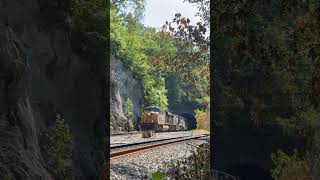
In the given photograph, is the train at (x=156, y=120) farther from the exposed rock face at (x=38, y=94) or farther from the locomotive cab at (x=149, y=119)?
the exposed rock face at (x=38, y=94)

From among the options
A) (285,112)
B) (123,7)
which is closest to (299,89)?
(285,112)

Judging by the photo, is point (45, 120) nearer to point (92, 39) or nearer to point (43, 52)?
point (43, 52)

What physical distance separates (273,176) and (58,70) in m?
3.09

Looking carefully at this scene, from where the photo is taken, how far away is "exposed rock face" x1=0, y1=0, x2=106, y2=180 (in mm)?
4254

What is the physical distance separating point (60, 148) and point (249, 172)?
2358 millimetres

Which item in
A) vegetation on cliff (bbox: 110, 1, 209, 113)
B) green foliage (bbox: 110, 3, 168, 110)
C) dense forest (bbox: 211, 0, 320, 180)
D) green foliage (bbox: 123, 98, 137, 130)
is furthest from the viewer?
green foliage (bbox: 123, 98, 137, 130)

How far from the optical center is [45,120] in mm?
5133

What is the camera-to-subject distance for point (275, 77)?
13.8 feet

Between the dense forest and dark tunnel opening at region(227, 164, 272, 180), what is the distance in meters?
0.09

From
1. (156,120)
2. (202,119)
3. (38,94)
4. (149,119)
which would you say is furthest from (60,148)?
(156,120)

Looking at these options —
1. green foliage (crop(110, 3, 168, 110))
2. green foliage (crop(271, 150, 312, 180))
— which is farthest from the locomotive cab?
green foliage (crop(271, 150, 312, 180))

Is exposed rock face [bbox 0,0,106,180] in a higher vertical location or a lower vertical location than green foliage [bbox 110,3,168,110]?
lower

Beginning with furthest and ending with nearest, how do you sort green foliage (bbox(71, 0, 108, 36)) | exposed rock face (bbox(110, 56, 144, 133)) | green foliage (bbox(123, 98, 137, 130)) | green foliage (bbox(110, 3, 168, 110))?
green foliage (bbox(123, 98, 137, 130)) → exposed rock face (bbox(110, 56, 144, 133)) → green foliage (bbox(110, 3, 168, 110)) → green foliage (bbox(71, 0, 108, 36))

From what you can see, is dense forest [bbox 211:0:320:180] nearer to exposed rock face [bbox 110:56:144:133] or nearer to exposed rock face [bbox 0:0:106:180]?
exposed rock face [bbox 0:0:106:180]
